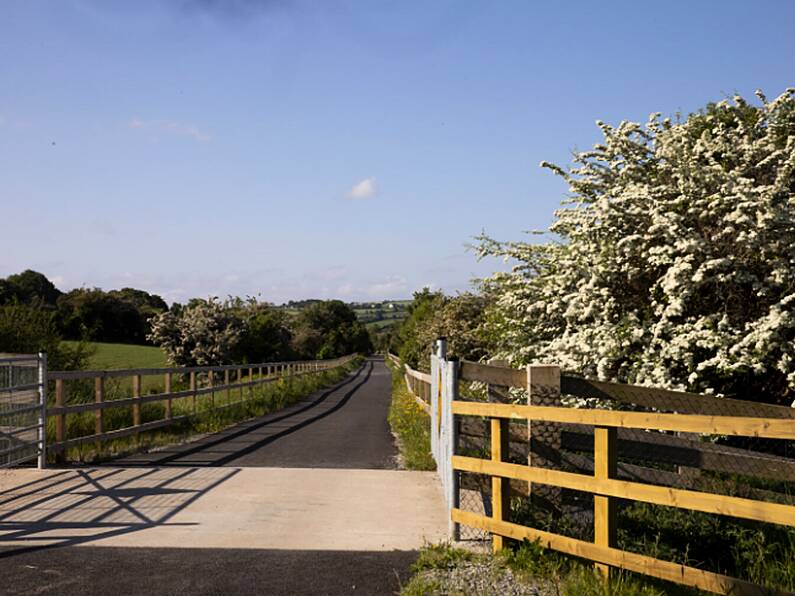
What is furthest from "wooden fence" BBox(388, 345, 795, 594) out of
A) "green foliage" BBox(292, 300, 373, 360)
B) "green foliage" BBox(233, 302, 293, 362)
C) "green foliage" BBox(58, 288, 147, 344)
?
"green foliage" BBox(292, 300, 373, 360)

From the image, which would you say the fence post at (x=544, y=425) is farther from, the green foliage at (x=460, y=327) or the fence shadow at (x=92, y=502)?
the green foliage at (x=460, y=327)

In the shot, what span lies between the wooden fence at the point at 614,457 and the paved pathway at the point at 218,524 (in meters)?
1.13

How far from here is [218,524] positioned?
773 centimetres

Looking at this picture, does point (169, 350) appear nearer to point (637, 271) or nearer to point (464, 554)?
point (637, 271)

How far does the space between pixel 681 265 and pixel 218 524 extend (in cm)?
661

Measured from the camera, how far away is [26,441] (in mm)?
10859

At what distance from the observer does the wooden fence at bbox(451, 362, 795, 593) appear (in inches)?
194

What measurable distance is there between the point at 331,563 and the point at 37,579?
2.25 m

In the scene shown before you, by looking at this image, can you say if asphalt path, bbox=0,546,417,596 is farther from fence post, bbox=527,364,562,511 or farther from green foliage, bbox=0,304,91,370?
green foliage, bbox=0,304,91,370

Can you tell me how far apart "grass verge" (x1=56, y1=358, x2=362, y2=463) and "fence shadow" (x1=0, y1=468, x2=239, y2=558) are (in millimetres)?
1865

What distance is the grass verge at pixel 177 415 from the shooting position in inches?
503

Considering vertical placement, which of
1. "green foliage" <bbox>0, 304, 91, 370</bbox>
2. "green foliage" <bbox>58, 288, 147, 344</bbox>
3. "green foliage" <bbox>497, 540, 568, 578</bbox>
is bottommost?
"green foliage" <bbox>497, 540, 568, 578</bbox>

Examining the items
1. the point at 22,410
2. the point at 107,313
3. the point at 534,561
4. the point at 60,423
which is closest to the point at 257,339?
the point at 107,313

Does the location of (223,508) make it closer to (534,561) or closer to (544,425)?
(544,425)
